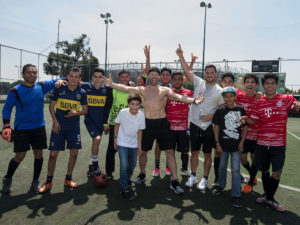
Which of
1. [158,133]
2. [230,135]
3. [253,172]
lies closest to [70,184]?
[158,133]

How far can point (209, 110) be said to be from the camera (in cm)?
439

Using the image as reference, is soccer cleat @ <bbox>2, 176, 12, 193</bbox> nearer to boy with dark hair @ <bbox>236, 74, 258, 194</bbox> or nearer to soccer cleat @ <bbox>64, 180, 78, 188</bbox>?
soccer cleat @ <bbox>64, 180, 78, 188</bbox>

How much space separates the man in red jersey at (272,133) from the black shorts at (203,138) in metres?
0.88

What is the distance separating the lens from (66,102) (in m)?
4.27

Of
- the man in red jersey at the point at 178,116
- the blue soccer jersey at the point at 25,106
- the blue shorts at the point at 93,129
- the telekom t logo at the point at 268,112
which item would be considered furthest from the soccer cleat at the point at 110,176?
the telekom t logo at the point at 268,112

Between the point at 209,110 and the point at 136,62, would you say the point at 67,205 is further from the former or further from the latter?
the point at 136,62

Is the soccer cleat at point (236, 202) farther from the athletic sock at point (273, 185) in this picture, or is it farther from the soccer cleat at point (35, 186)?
the soccer cleat at point (35, 186)

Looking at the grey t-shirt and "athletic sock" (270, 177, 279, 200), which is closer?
"athletic sock" (270, 177, 279, 200)

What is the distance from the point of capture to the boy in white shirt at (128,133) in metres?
3.93

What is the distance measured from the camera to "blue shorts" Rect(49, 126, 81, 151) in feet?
13.6

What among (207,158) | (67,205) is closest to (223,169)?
(207,158)

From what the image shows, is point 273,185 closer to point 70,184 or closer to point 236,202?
point 236,202

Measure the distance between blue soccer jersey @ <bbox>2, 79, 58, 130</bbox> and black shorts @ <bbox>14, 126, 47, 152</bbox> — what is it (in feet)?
0.26

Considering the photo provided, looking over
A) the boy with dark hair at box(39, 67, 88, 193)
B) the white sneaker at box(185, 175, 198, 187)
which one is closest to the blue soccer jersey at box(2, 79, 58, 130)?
the boy with dark hair at box(39, 67, 88, 193)
